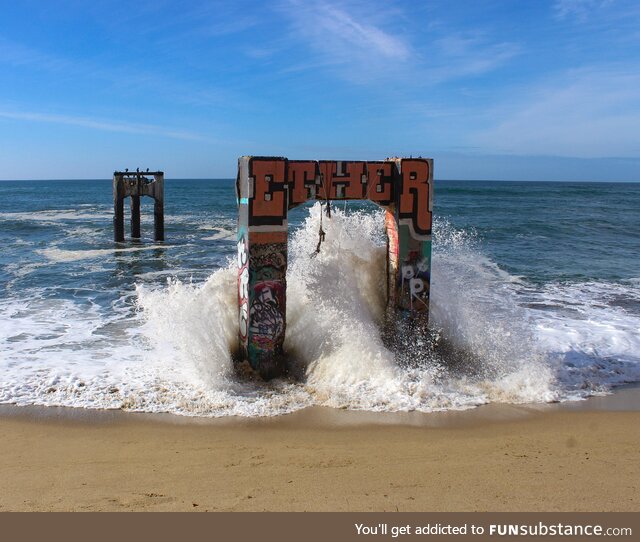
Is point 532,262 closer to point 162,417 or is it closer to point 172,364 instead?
point 172,364

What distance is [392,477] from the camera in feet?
17.5

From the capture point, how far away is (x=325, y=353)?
8422mm

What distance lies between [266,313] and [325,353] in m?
1.04

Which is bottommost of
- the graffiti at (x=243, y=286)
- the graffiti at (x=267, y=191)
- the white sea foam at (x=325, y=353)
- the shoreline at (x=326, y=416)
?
the shoreline at (x=326, y=416)

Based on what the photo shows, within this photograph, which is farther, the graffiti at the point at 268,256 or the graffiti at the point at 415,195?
the graffiti at the point at 415,195

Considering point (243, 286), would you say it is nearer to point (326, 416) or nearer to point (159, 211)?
point (326, 416)

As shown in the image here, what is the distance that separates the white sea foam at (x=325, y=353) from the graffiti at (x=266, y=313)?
53 centimetres

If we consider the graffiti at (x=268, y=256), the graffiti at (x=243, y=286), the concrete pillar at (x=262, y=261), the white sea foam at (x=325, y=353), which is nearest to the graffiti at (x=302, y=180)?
the concrete pillar at (x=262, y=261)

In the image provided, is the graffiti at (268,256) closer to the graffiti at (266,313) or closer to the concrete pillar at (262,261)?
the concrete pillar at (262,261)

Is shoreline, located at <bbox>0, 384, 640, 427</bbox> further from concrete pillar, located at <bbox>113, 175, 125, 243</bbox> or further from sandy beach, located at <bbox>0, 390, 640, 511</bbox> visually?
concrete pillar, located at <bbox>113, 175, 125, 243</bbox>

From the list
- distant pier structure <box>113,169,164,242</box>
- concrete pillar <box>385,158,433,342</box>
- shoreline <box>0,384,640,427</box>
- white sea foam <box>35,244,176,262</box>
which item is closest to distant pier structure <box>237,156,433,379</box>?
concrete pillar <box>385,158,433,342</box>

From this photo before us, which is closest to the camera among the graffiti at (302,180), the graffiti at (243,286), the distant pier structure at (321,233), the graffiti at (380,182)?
the distant pier structure at (321,233)

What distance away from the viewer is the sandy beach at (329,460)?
488 cm
